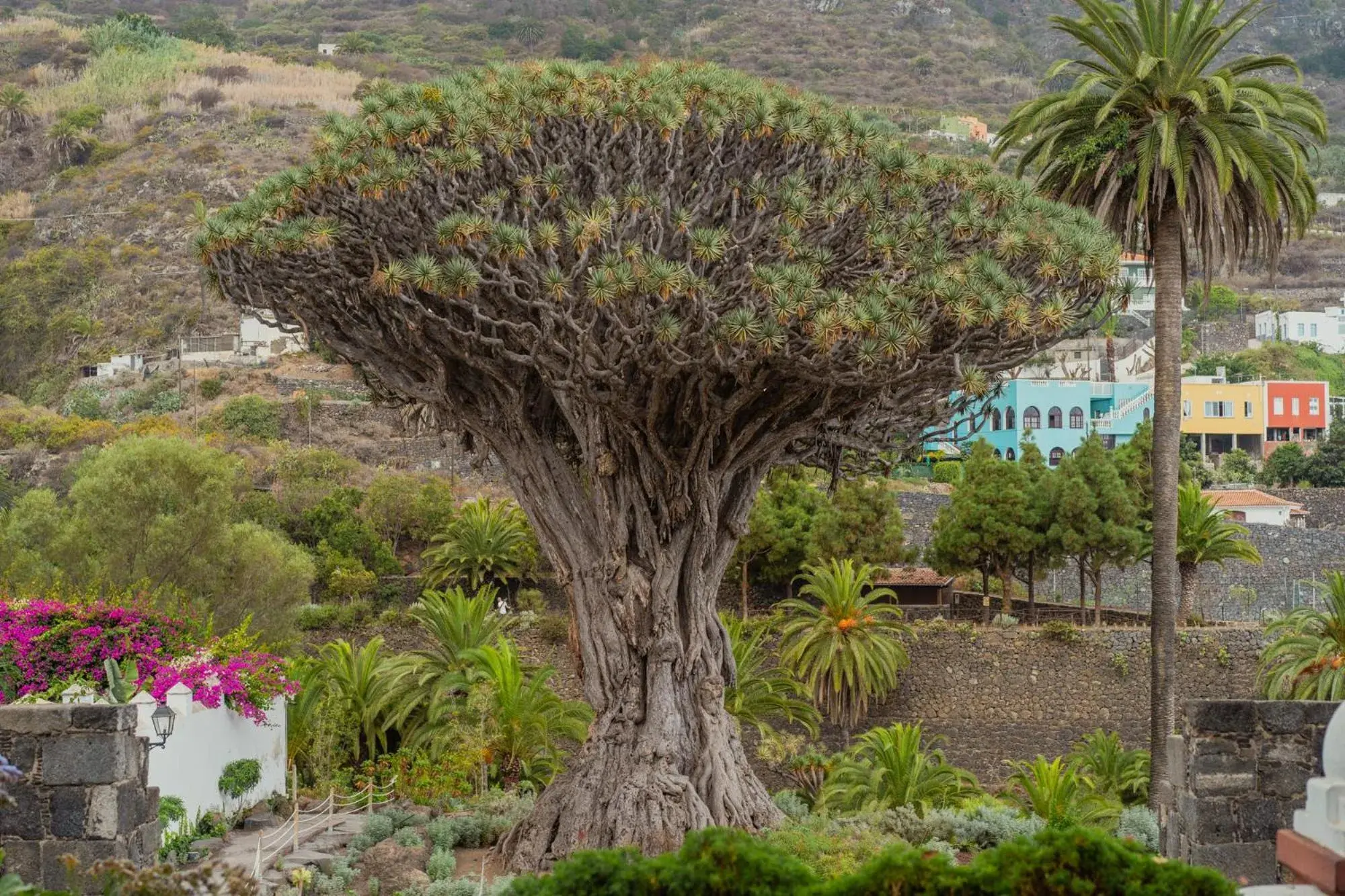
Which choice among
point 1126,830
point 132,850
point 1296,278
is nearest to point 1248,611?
point 1126,830

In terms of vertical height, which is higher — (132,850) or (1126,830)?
(132,850)

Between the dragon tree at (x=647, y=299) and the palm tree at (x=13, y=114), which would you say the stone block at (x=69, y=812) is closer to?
the dragon tree at (x=647, y=299)

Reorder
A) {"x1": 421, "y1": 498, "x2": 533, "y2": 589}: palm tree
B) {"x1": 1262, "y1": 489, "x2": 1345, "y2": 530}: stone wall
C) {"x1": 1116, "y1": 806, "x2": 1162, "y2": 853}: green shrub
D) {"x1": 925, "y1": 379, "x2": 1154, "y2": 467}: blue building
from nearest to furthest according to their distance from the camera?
1. {"x1": 1116, "y1": 806, "x2": 1162, "y2": 853}: green shrub
2. {"x1": 421, "y1": 498, "x2": 533, "y2": 589}: palm tree
3. {"x1": 1262, "y1": 489, "x2": 1345, "y2": 530}: stone wall
4. {"x1": 925, "y1": 379, "x2": 1154, "y2": 467}: blue building

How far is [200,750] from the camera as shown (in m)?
13.6

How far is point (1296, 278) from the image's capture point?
78062 mm

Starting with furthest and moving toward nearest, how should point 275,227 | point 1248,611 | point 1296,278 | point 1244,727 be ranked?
point 1296,278 → point 1248,611 → point 275,227 → point 1244,727

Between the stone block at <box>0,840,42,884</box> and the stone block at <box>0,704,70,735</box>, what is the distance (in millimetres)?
590

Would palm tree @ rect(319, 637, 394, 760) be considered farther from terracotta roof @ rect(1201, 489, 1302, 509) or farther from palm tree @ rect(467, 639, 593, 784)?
terracotta roof @ rect(1201, 489, 1302, 509)

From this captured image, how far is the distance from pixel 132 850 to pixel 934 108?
3582 inches

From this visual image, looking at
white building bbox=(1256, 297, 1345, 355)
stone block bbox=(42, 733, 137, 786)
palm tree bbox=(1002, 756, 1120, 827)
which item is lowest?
palm tree bbox=(1002, 756, 1120, 827)

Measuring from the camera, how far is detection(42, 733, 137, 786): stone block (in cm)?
797

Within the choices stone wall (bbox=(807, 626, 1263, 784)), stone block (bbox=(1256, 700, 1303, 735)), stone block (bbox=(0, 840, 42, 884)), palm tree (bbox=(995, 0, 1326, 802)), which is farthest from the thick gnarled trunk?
stone wall (bbox=(807, 626, 1263, 784))

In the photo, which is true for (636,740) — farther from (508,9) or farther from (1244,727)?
(508,9)

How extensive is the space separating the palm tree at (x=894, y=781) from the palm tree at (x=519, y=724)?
3162 mm
